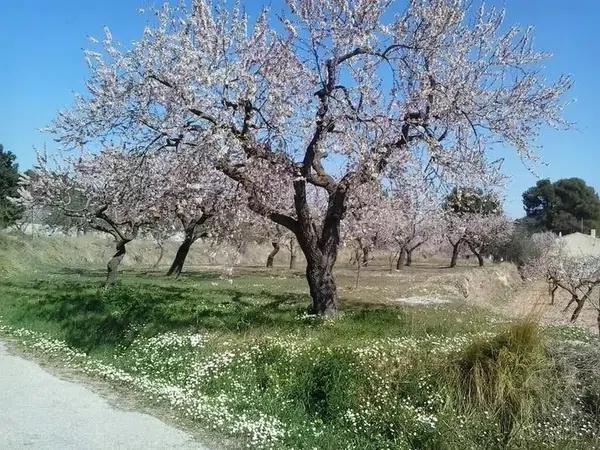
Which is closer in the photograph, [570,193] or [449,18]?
[449,18]

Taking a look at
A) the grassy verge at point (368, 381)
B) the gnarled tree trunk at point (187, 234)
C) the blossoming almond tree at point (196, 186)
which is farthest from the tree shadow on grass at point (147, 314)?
the gnarled tree trunk at point (187, 234)

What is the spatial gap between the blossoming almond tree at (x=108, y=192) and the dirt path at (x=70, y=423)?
5604 millimetres

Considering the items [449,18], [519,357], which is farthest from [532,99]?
[519,357]

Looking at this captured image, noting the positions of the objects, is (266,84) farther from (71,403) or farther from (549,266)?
(549,266)

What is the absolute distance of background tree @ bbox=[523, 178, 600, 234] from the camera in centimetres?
8212

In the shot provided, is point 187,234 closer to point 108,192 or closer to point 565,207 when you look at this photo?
point 108,192

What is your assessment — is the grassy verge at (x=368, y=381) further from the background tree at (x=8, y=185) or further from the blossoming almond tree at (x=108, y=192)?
the background tree at (x=8, y=185)

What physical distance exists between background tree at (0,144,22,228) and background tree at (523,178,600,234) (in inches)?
2393

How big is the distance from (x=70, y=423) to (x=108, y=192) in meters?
9.52

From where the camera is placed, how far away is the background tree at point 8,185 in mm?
55188

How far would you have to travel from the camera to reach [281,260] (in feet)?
202

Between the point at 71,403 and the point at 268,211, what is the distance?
6660 mm

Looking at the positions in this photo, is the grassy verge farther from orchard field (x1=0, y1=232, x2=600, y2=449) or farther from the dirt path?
the dirt path

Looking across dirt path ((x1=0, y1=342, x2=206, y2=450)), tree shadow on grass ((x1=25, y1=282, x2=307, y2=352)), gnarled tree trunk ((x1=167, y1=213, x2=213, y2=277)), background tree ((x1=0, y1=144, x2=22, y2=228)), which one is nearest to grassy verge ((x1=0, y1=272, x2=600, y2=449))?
tree shadow on grass ((x1=25, y1=282, x2=307, y2=352))
